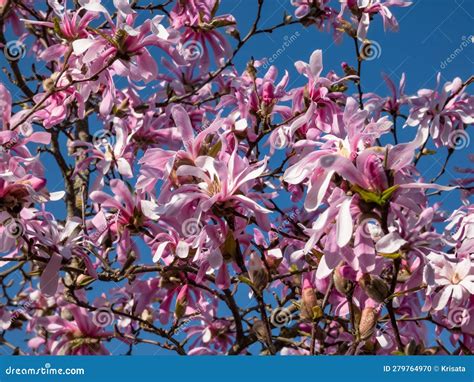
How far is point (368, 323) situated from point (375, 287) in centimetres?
9

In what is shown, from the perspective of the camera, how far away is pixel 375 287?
1045mm

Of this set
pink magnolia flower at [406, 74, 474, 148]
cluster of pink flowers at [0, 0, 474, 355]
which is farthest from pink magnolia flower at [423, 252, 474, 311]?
pink magnolia flower at [406, 74, 474, 148]

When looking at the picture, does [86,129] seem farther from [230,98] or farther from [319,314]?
[319,314]

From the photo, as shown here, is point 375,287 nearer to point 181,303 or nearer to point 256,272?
point 256,272

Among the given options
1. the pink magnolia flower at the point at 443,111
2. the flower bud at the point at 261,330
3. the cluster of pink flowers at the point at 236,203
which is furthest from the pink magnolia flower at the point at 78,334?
the pink magnolia flower at the point at 443,111

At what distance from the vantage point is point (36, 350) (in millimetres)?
2494

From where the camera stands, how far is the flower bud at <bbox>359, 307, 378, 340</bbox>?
1098 millimetres

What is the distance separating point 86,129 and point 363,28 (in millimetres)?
1402

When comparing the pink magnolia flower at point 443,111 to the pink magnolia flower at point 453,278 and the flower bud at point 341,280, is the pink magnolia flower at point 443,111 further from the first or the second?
the flower bud at point 341,280

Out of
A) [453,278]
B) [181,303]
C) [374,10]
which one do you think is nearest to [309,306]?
[453,278]

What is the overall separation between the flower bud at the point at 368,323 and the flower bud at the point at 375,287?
0.07 meters

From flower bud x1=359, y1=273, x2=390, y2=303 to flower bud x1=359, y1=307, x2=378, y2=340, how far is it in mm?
68

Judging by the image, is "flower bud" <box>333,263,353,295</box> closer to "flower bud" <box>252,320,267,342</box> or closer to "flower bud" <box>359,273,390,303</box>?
"flower bud" <box>359,273,390,303</box>

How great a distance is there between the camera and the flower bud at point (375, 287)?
1.04 m
